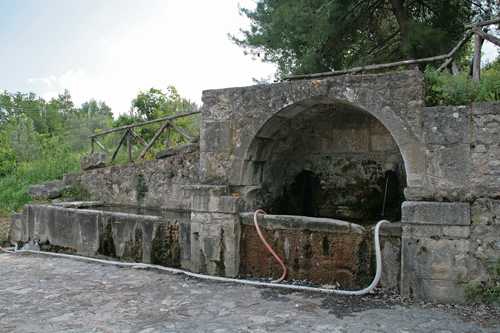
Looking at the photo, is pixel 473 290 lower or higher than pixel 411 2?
lower

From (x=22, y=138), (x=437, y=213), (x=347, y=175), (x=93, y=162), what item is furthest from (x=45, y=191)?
(x=22, y=138)

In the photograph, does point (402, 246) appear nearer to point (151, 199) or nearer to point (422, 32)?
point (151, 199)

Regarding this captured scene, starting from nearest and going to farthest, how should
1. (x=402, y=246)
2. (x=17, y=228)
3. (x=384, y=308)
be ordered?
(x=384, y=308)
(x=402, y=246)
(x=17, y=228)

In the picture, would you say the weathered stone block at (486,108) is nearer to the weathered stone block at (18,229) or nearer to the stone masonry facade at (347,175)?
the stone masonry facade at (347,175)

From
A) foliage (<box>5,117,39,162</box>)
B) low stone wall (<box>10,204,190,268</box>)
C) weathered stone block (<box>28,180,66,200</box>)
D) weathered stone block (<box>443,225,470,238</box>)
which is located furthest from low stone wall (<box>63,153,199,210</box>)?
foliage (<box>5,117,39,162</box>)

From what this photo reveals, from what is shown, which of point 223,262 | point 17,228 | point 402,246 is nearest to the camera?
point 402,246

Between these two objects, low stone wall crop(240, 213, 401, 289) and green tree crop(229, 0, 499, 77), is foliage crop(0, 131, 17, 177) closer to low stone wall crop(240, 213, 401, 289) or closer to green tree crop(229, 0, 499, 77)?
green tree crop(229, 0, 499, 77)

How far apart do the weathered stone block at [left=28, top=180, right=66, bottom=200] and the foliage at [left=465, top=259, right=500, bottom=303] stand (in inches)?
284

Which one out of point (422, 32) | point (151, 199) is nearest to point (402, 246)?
point (151, 199)

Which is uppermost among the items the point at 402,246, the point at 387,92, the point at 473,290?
the point at 387,92

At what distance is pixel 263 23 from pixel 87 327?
7.69m

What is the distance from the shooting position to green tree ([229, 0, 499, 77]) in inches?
289

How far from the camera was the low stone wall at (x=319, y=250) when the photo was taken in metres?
3.62

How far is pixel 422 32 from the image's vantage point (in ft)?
23.6
